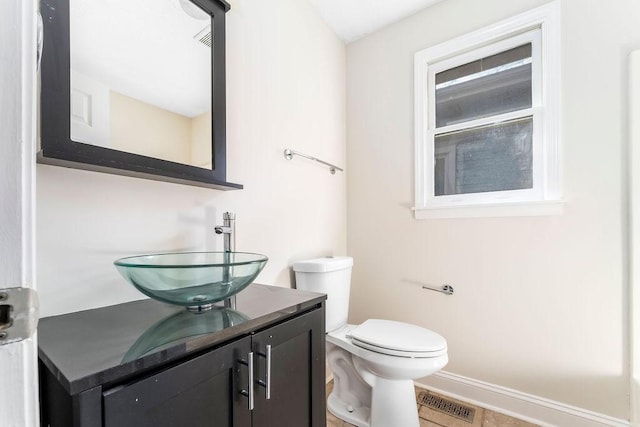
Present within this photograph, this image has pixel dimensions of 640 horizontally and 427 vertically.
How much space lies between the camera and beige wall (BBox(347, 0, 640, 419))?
4.39ft

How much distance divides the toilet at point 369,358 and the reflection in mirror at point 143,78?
2.77 feet

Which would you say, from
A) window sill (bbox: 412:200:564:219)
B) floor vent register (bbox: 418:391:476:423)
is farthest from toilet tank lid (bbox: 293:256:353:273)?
floor vent register (bbox: 418:391:476:423)

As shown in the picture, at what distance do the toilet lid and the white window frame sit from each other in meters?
0.71

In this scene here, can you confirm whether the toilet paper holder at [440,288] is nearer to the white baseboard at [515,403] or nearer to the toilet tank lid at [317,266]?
the white baseboard at [515,403]

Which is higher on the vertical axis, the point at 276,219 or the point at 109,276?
the point at 276,219

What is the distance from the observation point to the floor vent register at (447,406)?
1540 mm

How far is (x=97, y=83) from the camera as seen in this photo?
2.77ft

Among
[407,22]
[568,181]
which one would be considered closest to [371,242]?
[568,181]

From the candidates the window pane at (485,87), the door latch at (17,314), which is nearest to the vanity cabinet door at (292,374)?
the door latch at (17,314)

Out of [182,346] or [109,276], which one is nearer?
[182,346]

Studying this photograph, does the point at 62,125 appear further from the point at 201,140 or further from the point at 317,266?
the point at 317,266

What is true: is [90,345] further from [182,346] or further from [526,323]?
[526,323]

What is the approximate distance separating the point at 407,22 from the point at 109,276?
2.14 meters

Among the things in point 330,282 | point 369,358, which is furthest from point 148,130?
point 369,358
